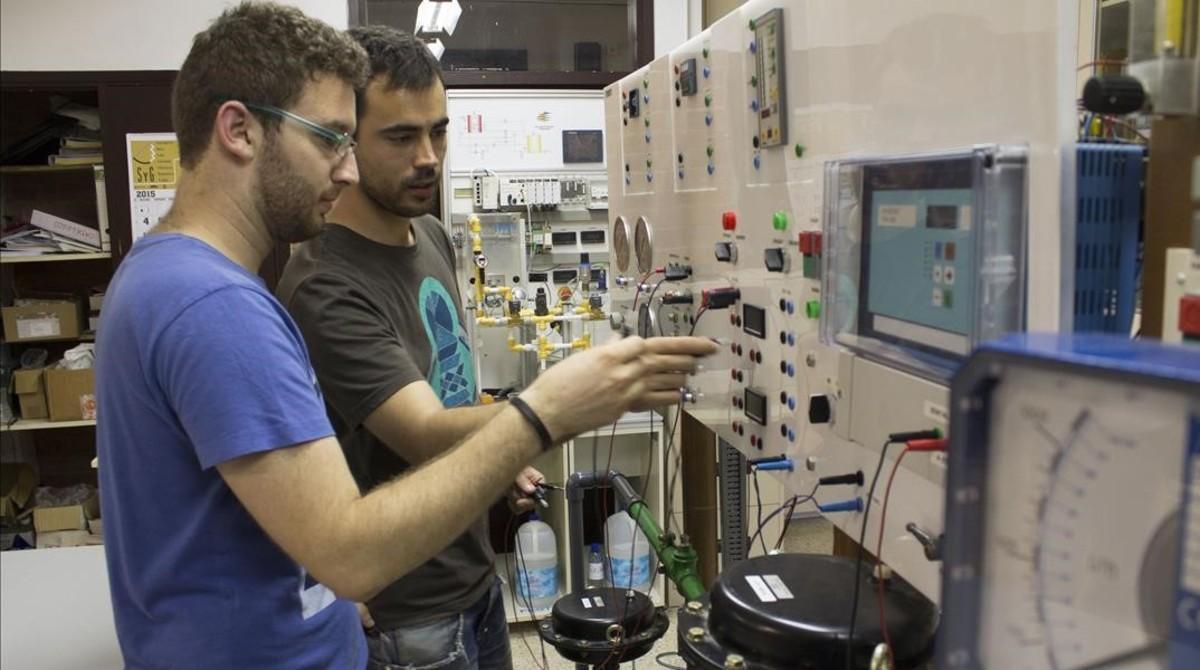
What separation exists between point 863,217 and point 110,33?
3506 millimetres

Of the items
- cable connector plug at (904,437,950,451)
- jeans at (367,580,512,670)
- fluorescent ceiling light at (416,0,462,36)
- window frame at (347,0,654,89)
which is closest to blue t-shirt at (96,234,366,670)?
jeans at (367,580,512,670)

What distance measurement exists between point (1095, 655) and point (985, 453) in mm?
152

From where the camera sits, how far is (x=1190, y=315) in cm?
81

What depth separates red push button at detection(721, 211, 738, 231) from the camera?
5.90ft

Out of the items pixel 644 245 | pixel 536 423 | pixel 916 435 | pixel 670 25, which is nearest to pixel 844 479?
pixel 916 435

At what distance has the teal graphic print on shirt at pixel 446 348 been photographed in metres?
1.72

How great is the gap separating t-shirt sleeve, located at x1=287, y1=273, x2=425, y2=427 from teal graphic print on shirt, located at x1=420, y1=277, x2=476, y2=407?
20cm

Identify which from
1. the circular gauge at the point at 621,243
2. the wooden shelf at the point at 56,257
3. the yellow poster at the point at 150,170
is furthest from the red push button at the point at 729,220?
the wooden shelf at the point at 56,257

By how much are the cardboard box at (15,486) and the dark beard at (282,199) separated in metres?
3.29

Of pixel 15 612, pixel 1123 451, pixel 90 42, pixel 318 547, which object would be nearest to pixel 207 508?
pixel 318 547

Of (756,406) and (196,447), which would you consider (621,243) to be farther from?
(196,447)

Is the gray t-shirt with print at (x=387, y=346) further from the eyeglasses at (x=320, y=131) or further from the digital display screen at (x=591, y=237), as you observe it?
the digital display screen at (x=591, y=237)

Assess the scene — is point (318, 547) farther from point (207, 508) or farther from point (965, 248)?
point (965, 248)

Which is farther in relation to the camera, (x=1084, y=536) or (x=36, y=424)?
(x=36, y=424)
